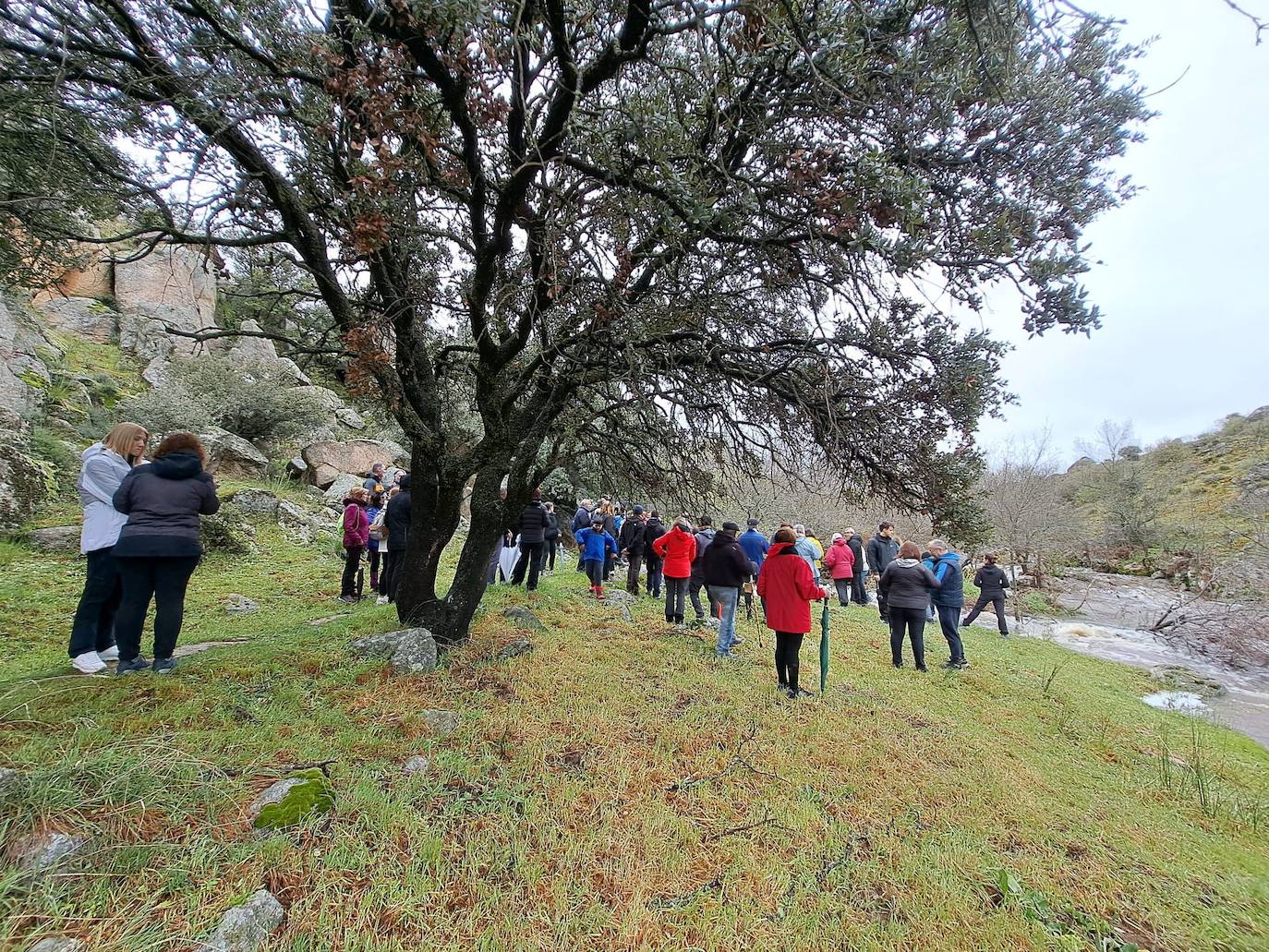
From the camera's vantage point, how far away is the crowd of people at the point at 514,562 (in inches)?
160

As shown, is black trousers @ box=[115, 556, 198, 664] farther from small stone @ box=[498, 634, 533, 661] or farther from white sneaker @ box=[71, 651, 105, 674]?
small stone @ box=[498, 634, 533, 661]

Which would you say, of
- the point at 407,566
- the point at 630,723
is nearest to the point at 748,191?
the point at 630,723

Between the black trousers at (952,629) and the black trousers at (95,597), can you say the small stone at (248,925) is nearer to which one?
the black trousers at (95,597)

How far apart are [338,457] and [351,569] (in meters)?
9.80

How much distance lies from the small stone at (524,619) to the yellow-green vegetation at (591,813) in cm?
104

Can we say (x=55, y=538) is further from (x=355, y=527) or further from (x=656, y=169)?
(x=656, y=169)

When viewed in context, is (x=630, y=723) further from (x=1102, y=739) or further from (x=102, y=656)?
(x=1102, y=739)

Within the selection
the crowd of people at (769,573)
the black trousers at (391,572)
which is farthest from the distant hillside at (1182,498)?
the black trousers at (391,572)

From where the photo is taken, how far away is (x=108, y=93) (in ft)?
14.3

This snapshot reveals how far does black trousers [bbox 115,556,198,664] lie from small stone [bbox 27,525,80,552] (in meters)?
6.75

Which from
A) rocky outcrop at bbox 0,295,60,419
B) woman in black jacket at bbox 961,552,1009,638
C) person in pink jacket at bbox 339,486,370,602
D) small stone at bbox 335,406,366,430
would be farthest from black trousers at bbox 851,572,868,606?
rocky outcrop at bbox 0,295,60,419

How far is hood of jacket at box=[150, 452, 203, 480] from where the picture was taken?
4.10m

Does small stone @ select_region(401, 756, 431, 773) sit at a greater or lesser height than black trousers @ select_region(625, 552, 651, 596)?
lesser

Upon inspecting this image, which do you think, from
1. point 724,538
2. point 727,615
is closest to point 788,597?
point 727,615
